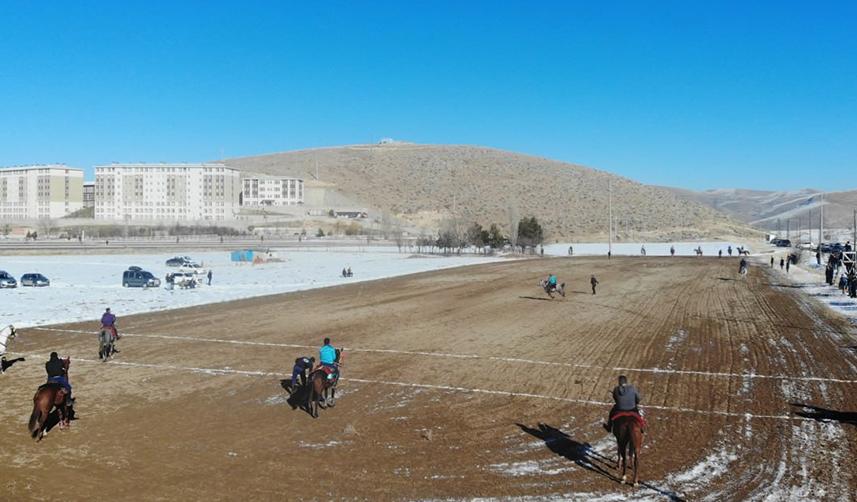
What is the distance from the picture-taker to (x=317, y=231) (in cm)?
15075

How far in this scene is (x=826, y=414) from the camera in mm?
14531

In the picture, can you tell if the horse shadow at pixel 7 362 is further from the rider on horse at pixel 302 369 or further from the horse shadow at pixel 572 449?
the horse shadow at pixel 572 449

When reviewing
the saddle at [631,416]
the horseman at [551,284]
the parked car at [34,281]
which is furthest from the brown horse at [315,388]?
the parked car at [34,281]

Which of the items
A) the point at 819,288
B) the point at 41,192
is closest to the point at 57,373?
the point at 819,288

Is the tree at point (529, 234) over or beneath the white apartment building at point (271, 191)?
beneath

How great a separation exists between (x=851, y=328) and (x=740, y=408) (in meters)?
15.1

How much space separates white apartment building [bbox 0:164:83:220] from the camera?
191 m

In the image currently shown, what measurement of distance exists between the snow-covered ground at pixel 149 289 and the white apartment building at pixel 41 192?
12863 centimetres

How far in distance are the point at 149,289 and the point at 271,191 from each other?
148m

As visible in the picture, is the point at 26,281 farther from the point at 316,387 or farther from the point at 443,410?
the point at 443,410

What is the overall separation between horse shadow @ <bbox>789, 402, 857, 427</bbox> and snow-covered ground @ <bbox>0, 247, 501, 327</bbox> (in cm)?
2632

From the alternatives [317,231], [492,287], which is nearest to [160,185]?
[317,231]

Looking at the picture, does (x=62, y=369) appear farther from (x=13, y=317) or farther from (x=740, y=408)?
(x=13, y=317)

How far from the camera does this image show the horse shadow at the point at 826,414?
14.1 m
